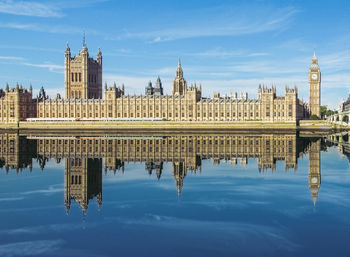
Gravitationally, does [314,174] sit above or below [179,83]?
below

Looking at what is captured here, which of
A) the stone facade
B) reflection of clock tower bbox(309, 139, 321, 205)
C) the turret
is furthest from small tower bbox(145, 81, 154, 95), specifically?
reflection of clock tower bbox(309, 139, 321, 205)

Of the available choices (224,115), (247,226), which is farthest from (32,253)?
(224,115)

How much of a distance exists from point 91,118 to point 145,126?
2559 centimetres

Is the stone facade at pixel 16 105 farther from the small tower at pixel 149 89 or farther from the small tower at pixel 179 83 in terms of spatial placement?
the small tower at pixel 149 89

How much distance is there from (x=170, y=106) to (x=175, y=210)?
11441 cm

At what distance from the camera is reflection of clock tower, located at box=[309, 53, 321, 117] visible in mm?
144250

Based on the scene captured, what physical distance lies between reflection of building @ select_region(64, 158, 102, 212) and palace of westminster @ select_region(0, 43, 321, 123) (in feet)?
304

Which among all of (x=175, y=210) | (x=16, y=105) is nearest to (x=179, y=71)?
(x=16, y=105)

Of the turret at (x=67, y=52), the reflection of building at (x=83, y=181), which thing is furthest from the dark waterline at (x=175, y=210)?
the turret at (x=67, y=52)

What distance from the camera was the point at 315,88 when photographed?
145 meters

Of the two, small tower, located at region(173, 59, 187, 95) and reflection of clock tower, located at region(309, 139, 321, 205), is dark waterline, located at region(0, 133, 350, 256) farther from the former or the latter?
small tower, located at region(173, 59, 187, 95)

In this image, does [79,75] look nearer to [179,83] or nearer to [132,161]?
[179,83]

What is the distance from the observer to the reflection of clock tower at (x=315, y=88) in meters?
144

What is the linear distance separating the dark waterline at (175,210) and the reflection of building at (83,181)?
0.08 metres
